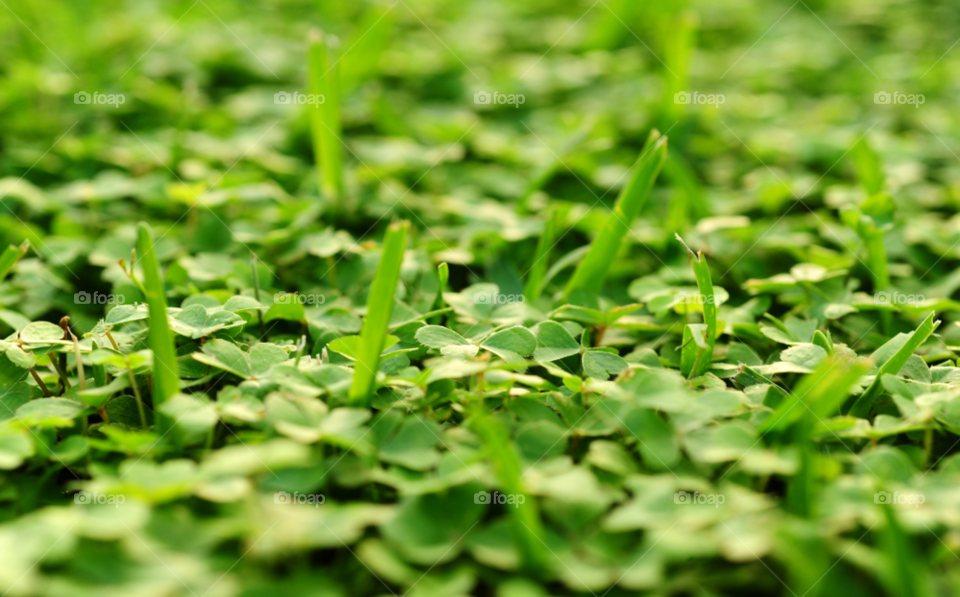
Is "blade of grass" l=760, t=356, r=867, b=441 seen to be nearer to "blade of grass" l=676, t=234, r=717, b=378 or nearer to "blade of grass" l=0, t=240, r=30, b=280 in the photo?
"blade of grass" l=676, t=234, r=717, b=378

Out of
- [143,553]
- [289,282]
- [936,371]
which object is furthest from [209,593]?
[936,371]

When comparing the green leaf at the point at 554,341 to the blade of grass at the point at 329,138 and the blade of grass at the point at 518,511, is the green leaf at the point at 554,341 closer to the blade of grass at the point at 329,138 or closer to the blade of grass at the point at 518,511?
the blade of grass at the point at 518,511

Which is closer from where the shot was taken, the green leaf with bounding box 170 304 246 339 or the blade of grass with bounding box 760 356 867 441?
the blade of grass with bounding box 760 356 867 441

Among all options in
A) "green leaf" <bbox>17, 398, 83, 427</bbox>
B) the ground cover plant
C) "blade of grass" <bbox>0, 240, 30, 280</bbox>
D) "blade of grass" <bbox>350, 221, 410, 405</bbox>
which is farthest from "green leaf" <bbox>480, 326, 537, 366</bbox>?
"blade of grass" <bbox>0, 240, 30, 280</bbox>

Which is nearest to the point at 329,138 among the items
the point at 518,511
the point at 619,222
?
the point at 619,222

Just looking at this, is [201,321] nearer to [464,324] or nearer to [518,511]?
[464,324]

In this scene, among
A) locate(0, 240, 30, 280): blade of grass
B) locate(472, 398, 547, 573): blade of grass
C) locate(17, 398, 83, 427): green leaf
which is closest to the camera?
locate(472, 398, 547, 573): blade of grass

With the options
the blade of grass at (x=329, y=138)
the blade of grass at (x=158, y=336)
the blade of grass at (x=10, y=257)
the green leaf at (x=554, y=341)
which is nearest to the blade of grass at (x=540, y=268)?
the green leaf at (x=554, y=341)
